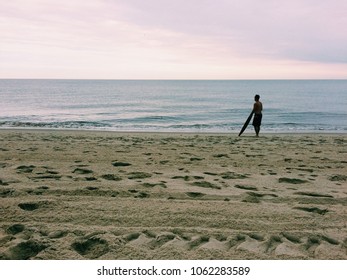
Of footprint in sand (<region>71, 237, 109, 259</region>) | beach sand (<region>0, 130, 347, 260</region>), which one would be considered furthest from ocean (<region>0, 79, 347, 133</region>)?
footprint in sand (<region>71, 237, 109, 259</region>)

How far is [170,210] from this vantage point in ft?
12.7

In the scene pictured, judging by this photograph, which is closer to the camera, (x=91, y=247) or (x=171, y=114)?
(x=91, y=247)

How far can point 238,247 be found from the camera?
3.01m

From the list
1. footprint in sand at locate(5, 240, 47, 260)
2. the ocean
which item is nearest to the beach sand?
footprint in sand at locate(5, 240, 47, 260)

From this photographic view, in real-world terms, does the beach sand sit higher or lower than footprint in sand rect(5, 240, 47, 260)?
higher

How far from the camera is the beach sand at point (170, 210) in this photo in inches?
117

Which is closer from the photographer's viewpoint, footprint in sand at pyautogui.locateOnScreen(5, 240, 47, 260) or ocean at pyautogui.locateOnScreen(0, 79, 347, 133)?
footprint in sand at pyautogui.locateOnScreen(5, 240, 47, 260)

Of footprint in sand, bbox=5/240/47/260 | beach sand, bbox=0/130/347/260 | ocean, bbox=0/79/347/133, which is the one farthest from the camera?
ocean, bbox=0/79/347/133

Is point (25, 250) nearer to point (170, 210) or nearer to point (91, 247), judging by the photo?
point (91, 247)

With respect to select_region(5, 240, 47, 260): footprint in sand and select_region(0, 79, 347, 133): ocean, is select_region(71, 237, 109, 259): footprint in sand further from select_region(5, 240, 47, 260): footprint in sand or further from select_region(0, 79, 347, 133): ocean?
select_region(0, 79, 347, 133): ocean

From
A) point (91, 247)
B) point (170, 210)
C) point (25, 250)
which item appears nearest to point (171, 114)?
point (170, 210)

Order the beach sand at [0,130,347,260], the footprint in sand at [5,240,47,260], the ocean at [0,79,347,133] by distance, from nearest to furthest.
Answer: the footprint in sand at [5,240,47,260]
the beach sand at [0,130,347,260]
the ocean at [0,79,347,133]

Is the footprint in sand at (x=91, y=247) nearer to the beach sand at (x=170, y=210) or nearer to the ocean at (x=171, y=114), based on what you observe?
the beach sand at (x=170, y=210)

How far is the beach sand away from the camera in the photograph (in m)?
2.98
